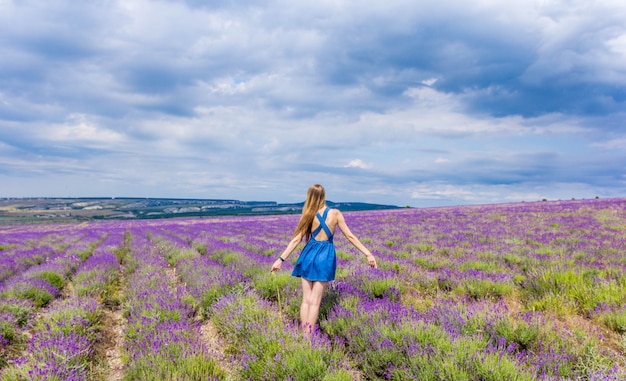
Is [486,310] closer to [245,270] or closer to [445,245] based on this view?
[245,270]

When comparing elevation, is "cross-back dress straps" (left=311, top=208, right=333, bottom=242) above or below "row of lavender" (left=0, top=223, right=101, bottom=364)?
above

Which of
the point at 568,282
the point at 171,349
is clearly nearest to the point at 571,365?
the point at 568,282

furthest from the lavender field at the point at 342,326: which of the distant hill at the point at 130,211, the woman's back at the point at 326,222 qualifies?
the distant hill at the point at 130,211

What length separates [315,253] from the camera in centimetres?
413

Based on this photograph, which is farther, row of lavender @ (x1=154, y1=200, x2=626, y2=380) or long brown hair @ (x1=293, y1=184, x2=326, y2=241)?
long brown hair @ (x1=293, y1=184, x2=326, y2=241)

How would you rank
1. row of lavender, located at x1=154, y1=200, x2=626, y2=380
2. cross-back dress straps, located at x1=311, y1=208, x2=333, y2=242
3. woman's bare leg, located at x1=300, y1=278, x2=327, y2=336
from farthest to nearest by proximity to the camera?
cross-back dress straps, located at x1=311, y1=208, x2=333, y2=242 < woman's bare leg, located at x1=300, y1=278, x2=327, y2=336 < row of lavender, located at x1=154, y1=200, x2=626, y2=380

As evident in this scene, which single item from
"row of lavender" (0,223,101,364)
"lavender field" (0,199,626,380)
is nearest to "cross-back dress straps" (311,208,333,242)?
"lavender field" (0,199,626,380)

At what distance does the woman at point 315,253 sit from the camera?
404cm

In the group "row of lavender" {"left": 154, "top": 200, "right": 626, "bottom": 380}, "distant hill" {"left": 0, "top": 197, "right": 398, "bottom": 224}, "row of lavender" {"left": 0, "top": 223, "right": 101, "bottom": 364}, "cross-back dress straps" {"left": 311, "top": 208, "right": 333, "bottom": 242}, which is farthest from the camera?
"distant hill" {"left": 0, "top": 197, "right": 398, "bottom": 224}

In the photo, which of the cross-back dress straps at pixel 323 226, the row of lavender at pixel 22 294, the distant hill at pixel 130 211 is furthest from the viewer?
the distant hill at pixel 130 211

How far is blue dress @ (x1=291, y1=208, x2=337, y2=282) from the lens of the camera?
13.2ft

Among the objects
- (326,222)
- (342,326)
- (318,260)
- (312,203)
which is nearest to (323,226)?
(326,222)

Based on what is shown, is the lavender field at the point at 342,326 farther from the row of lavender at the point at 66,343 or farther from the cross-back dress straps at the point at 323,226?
the cross-back dress straps at the point at 323,226

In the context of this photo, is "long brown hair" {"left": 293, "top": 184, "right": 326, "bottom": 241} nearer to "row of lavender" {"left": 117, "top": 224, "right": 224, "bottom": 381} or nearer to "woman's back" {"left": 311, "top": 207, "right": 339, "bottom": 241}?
"woman's back" {"left": 311, "top": 207, "right": 339, "bottom": 241}
